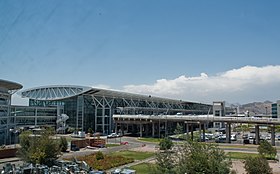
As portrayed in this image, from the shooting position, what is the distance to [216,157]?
1557cm

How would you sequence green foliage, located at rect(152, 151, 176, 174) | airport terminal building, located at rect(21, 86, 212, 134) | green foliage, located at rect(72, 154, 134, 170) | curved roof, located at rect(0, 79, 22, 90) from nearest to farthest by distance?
green foliage, located at rect(152, 151, 176, 174) < green foliage, located at rect(72, 154, 134, 170) < curved roof, located at rect(0, 79, 22, 90) < airport terminal building, located at rect(21, 86, 212, 134)

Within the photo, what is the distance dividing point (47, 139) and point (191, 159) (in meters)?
17.7

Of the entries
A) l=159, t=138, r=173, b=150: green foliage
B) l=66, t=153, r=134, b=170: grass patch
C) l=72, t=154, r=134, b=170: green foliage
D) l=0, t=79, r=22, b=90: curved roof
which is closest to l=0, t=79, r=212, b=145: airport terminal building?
l=0, t=79, r=22, b=90: curved roof

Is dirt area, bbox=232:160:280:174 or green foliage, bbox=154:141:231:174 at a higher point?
green foliage, bbox=154:141:231:174

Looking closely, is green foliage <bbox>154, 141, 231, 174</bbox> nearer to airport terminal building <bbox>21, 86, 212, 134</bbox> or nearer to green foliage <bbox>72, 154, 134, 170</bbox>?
green foliage <bbox>72, 154, 134, 170</bbox>

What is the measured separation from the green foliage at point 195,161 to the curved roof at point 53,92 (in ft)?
211

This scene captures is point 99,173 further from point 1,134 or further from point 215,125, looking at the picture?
point 215,125

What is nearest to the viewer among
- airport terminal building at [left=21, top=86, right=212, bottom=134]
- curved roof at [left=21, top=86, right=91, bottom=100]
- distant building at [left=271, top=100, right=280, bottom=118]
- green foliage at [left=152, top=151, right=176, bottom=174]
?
green foliage at [left=152, top=151, right=176, bottom=174]

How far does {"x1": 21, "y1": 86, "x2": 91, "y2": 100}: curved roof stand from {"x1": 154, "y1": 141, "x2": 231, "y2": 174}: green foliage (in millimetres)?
64373

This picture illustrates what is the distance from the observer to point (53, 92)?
84.6 m

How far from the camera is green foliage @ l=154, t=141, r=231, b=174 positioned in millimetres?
14992

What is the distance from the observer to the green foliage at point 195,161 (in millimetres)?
14992

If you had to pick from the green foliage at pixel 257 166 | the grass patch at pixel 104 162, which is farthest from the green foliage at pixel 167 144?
the green foliage at pixel 257 166

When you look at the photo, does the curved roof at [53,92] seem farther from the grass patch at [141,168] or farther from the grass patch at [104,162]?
the grass patch at [141,168]
